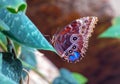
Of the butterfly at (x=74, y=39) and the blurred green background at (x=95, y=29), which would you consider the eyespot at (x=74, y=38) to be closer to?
the butterfly at (x=74, y=39)

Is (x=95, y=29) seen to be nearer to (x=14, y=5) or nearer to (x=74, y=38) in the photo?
(x=74, y=38)

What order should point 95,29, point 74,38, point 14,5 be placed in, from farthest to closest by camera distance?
point 95,29 → point 74,38 → point 14,5

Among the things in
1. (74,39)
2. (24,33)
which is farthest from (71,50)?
(24,33)

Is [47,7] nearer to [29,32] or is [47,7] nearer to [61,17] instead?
[61,17]

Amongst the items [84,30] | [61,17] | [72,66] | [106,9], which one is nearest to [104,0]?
[106,9]

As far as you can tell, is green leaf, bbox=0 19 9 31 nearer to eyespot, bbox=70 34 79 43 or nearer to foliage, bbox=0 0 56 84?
foliage, bbox=0 0 56 84

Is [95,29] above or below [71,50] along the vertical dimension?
below

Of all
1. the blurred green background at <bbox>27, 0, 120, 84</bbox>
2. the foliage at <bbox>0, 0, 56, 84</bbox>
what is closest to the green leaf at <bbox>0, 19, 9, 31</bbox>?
the foliage at <bbox>0, 0, 56, 84</bbox>
